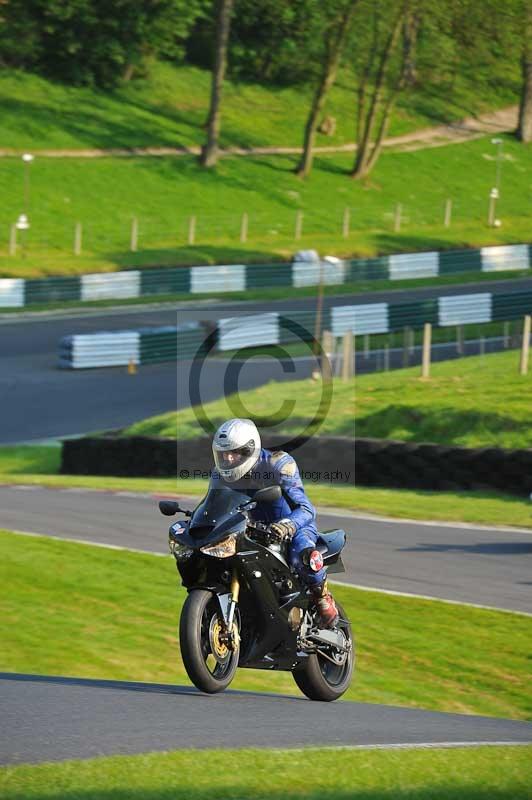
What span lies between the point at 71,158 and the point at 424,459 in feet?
133

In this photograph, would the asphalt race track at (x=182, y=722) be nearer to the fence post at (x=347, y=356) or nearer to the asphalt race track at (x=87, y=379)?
the fence post at (x=347, y=356)

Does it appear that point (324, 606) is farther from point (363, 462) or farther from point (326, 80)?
point (326, 80)

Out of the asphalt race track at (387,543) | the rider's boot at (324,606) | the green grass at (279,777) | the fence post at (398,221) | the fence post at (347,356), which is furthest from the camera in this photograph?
the fence post at (398,221)

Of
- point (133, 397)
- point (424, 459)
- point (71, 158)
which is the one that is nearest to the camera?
point (424, 459)

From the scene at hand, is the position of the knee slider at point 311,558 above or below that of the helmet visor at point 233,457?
below

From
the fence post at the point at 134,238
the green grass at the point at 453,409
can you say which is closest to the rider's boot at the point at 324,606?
the green grass at the point at 453,409

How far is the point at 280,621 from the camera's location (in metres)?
9.20

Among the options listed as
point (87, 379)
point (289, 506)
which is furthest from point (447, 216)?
point (289, 506)

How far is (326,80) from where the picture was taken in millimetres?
63812

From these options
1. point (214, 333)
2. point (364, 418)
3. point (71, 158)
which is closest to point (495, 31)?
point (71, 158)

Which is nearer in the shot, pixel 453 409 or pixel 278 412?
pixel 453 409

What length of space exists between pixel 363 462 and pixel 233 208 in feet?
A: 125

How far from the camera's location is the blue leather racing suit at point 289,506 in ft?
30.3

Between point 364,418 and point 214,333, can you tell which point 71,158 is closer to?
point 214,333
